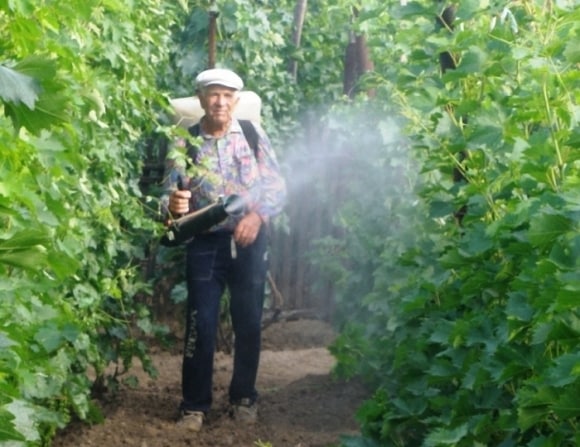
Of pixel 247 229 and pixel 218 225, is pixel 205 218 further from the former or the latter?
pixel 247 229

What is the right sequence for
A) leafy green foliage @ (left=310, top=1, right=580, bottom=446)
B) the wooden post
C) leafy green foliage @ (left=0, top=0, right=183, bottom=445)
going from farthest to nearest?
the wooden post
leafy green foliage @ (left=310, top=1, right=580, bottom=446)
leafy green foliage @ (left=0, top=0, right=183, bottom=445)

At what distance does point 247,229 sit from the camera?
797 centimetres

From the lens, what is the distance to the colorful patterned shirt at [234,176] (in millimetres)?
7957

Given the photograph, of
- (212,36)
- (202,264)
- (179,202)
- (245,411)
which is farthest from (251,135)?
(212,36)

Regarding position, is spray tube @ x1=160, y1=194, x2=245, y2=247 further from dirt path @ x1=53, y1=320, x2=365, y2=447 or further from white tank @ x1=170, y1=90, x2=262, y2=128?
dirt path @ x1=53, y1=320, x2=365, y2=447

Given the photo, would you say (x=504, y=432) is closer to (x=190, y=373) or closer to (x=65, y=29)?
(x=65, y=29)

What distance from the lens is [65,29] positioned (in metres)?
4.96

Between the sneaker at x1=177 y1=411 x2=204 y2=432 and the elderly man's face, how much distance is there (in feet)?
5.22

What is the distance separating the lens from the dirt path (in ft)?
25.3

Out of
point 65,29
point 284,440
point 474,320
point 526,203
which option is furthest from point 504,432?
point 284,440

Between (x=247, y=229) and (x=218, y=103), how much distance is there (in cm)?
70

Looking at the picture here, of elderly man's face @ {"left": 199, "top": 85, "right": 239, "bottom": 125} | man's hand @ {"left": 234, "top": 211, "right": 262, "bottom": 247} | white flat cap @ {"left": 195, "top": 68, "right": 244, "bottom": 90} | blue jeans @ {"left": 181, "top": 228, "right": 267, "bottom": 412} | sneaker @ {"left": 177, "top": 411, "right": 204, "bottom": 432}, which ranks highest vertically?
white flat cap @ {"left": 195, "top": 68, "right": 244, "bottom": 90}

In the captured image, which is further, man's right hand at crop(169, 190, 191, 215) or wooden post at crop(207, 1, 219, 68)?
wooden post at crop(207, 1, 219, 68)

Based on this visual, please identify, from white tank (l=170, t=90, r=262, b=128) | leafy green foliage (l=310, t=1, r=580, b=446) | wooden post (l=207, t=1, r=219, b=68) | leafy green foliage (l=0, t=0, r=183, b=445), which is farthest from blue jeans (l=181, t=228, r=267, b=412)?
leafy green foliage (l=310, t=1, r=580, b=446)
